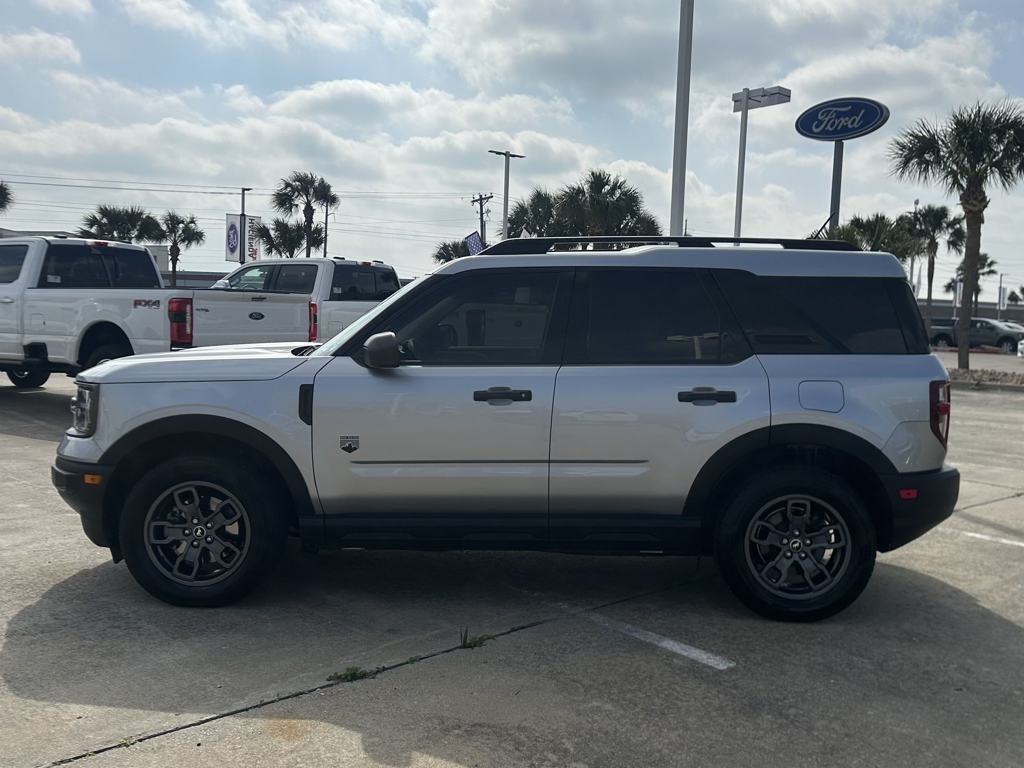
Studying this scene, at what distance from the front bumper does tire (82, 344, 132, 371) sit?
687cm

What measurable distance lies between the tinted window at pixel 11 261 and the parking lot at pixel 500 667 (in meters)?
6.92

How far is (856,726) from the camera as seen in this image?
3545 millimetres

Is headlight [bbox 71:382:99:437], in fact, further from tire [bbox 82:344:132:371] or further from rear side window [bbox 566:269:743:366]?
tire [bbox 82:344:132:371]

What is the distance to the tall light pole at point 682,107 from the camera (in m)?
11.8

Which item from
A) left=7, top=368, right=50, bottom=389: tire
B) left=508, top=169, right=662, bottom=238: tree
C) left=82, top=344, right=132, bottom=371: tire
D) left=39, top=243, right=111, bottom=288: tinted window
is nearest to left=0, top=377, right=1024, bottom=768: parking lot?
left=82, top=344, right=132, bottom=371: tire

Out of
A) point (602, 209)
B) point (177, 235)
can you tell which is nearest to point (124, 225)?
point (177, 235)

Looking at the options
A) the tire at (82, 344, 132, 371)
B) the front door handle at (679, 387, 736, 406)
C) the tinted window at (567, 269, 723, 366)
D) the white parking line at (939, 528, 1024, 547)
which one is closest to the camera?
the front door handle at (679, 387, 736, 406)

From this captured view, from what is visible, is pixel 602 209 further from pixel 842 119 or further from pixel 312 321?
pixel 312 321

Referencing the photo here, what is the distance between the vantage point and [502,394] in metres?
4.54

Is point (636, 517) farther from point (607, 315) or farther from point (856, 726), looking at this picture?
point (856, 726)

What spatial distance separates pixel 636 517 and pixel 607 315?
1.05 metres

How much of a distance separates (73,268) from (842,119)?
15105 millimetres

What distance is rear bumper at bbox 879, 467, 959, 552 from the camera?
459 cm

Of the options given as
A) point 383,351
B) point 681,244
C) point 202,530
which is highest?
point 681,244
